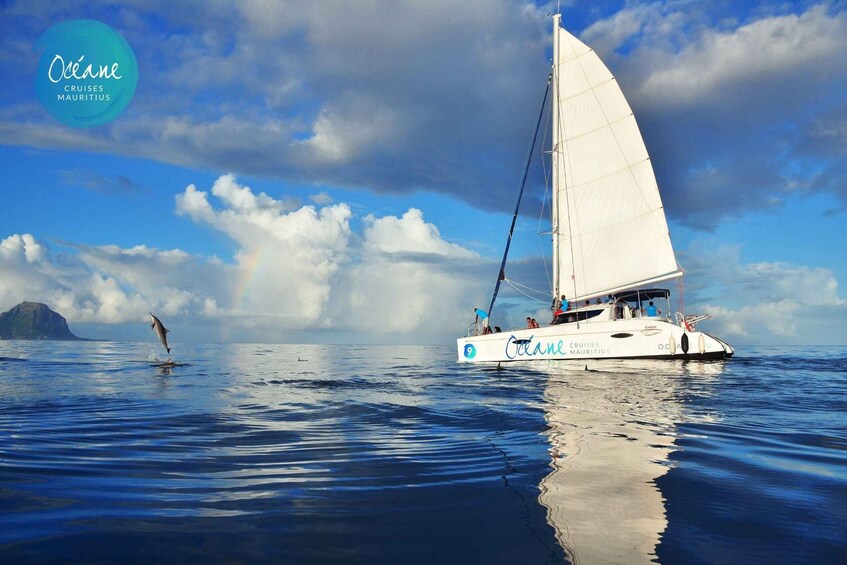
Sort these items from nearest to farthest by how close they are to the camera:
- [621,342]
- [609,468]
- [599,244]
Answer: [609,468] → [621,342] → [599,244]

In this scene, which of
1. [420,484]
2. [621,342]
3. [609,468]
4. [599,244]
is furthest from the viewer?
[599,244]

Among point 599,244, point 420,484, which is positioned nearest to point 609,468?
point 420,484

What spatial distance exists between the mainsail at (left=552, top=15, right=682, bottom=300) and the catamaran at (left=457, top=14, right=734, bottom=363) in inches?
2.4

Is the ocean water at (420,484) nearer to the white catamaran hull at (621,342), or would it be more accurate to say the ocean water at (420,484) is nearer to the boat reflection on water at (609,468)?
the boat reflection on water at (609,468)

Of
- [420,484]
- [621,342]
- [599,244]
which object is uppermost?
[599,244]

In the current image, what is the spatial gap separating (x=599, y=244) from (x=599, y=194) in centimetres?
313

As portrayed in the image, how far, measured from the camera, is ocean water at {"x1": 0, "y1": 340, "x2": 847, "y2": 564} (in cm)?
362

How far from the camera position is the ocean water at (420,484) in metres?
3.62

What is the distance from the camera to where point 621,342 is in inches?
1137

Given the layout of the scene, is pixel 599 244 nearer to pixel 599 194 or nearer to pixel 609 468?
pixel 599 194

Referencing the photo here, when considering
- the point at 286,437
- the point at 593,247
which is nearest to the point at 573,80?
the point at 593,247

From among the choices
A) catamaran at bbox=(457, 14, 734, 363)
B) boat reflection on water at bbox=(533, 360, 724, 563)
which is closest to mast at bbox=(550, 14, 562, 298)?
catamaran at bbox=(457, 14, 734, 363)

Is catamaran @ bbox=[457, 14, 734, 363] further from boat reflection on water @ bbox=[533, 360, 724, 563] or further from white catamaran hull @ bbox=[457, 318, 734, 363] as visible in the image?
boat reflection on water @ bbox=[533, 360, 724, 563]

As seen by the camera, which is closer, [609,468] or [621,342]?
[609,468]
